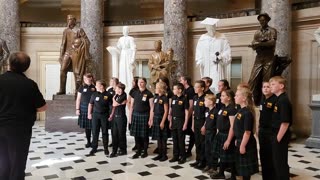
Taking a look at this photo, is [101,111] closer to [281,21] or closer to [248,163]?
[248,163]

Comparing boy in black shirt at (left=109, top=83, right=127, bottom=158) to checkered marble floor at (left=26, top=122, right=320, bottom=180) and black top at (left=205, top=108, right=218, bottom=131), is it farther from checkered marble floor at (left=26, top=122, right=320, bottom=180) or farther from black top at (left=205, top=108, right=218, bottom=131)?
black top at (left=205, top=108, right=218, bottom=131)

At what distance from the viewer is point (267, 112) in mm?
3977

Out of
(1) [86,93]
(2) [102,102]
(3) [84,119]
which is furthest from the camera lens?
(1) [86,93]

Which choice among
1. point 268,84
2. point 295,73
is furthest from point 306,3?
point 268,84

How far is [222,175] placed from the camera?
15.7 ft

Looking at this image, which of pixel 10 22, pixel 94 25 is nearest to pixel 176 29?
pixel 94 25

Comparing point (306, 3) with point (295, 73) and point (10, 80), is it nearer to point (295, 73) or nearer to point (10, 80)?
point (295, 73)

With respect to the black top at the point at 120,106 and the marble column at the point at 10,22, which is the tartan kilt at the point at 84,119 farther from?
the marble column at the point at 10,22

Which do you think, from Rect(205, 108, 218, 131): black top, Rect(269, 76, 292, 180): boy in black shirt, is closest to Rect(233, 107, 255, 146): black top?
Rect(269, 76, 292, 180): boy in black shirt

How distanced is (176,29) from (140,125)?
4800 mm

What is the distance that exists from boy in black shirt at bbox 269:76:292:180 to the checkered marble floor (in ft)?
3.37

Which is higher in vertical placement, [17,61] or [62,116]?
[17,61]

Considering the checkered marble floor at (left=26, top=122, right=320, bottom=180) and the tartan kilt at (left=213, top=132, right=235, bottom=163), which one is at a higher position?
the tartan kilt at (left=213, top=132, right=235, bottom=163)

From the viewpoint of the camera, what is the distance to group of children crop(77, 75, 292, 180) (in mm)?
3873
